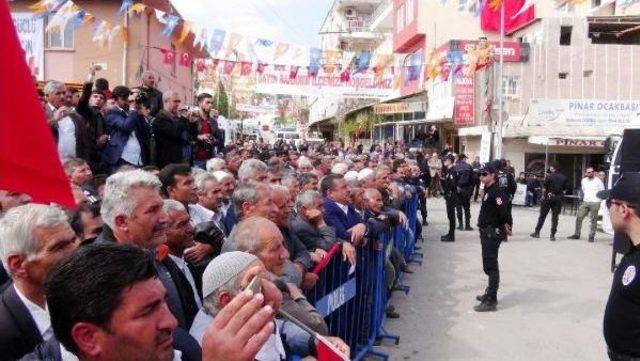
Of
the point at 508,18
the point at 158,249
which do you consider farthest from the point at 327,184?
the point at 508,18

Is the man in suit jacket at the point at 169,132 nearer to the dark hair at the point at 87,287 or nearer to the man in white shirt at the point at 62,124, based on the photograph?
the man in white shirt at the point at 62,124

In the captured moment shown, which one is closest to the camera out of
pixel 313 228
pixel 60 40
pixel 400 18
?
pixel 313 228

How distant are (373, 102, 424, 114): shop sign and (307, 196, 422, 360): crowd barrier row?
24.5 metres

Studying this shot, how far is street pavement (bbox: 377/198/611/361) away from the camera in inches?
269

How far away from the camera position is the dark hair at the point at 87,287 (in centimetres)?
175

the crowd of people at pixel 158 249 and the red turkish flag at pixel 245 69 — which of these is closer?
the crowd of people at pixel 158 249

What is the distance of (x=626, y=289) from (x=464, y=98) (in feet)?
81.9

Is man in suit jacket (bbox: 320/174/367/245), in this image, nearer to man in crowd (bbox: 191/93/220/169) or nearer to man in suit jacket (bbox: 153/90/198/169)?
man in suit jacket (bbox: 153/90/198/169)

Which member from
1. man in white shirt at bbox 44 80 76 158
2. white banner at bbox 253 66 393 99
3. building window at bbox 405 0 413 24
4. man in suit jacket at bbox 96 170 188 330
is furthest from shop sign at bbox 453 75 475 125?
man in suit jacket at bbox 96 170 188 330

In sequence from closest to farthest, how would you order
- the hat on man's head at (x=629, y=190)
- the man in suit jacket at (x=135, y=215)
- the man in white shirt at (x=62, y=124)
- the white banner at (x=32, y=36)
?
the man in suit jacket at (x=135, y=215) → the hat on man's head at (x=629, y=190) → the man in white shirt at (x=62, y=124) → the white banner at (x=32, y=36)

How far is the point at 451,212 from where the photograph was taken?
46.4 feet

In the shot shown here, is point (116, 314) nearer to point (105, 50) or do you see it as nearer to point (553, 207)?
point (553, 207)

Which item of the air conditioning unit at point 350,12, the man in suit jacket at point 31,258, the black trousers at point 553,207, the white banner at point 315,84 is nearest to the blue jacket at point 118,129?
the man in suit jacket at point 31,258

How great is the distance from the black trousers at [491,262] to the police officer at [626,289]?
4253 mm
